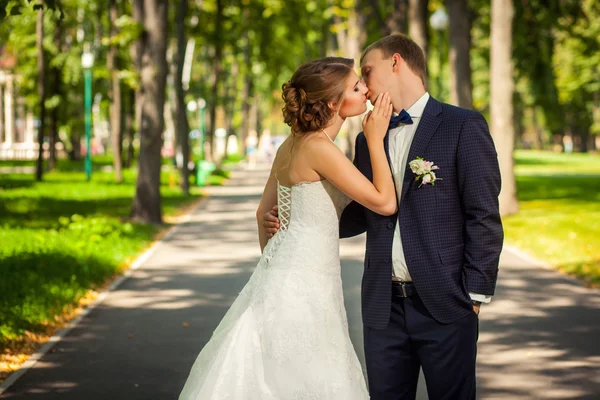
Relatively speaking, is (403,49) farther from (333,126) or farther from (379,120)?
(333,126)

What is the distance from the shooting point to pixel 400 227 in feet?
14.5

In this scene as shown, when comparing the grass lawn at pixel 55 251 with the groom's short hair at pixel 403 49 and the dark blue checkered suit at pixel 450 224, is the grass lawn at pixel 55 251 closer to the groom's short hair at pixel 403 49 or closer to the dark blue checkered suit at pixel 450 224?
the dark blue checkered suit at pixel 450 224

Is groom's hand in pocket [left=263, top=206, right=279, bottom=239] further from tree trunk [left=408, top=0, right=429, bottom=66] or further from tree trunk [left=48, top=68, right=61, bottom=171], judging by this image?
tree trunk [left=48, top=68, right=61, bottom=171]

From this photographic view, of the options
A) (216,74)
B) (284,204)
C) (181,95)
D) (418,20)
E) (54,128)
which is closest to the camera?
(284,204)

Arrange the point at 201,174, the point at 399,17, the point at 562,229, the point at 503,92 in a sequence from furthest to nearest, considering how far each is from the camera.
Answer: the point at 201,174, the point at 399,17, the point at 503,92, the point at 562,229

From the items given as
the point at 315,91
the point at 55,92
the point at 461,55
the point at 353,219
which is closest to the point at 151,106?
the point at 461,55

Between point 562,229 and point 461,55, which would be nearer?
point 562,229

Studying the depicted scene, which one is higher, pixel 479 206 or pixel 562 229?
pixel 479 206

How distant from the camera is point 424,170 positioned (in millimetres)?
4316

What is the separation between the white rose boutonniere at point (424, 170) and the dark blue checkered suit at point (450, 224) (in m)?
0.04

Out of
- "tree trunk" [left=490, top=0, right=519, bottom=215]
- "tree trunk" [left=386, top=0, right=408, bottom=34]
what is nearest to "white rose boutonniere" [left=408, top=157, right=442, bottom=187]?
"tree trunk" [left=490, top=0, right=519, bottom=215]

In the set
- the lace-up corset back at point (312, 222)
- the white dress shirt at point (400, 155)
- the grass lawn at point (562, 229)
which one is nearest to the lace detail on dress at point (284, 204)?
the lace-up corset back at point (312, 222)

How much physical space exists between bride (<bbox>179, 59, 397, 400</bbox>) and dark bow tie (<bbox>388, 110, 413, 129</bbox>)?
125 mm

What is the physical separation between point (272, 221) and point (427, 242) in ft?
2.78
